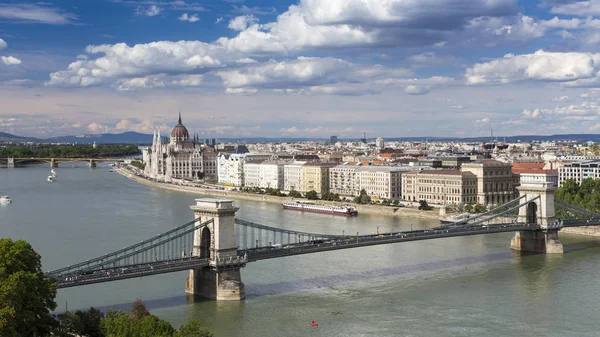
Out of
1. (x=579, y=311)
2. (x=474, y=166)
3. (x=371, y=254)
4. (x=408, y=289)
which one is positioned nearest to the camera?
(x=579, y=311)

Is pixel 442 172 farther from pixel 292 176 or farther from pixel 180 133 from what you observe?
pixel 180 133

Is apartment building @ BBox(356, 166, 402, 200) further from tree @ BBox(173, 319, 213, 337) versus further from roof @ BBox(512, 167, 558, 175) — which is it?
tree @ BBox(173, 319, 213, 337)

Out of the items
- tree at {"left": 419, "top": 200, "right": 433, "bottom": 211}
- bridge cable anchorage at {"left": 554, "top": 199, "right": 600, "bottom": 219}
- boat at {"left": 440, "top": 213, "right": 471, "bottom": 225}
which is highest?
bridge cable anchorage at {"left": 554, "top": 199, "right": 600, "bottom": 219}

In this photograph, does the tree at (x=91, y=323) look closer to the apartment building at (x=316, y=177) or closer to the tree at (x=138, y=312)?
the tree at (x=138, y=312)

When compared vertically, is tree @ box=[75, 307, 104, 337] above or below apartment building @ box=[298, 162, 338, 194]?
below

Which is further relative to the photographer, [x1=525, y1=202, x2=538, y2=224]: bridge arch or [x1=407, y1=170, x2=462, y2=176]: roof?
[x1=407, y1=170, x2=462, y2=176]: roof

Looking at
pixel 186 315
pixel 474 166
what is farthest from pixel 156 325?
pixel 474 166

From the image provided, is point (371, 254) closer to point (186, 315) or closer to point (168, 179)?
point (186, 315)

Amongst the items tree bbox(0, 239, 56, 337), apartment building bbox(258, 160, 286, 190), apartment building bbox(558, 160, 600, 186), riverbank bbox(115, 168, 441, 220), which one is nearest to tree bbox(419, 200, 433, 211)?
riverbank bbox(115, 168, 441, 220)
